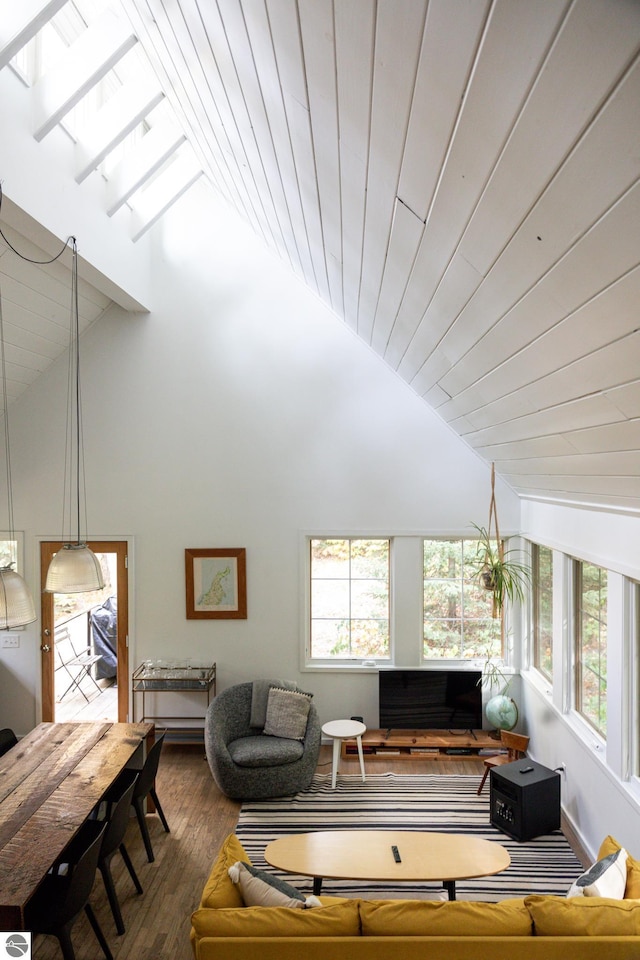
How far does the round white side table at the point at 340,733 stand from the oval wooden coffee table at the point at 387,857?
155cm

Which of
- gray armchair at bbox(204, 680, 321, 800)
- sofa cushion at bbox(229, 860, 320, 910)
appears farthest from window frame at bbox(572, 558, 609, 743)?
sofa cushion at bbox(229, 860, 320, 910)

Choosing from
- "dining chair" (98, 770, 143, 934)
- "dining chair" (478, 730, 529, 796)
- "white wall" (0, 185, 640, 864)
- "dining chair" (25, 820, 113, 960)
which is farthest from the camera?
"white wall" (0, 185, 640, 864)

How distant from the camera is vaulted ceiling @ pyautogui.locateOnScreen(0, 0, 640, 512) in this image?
1.00 meters

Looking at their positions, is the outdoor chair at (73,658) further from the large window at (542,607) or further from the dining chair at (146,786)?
the large window at (542,607)

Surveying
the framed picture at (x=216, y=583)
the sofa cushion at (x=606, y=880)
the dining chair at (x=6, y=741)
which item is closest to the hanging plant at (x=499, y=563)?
the framed picture at (x=216, y=583)

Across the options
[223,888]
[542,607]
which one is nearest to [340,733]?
[542,607]

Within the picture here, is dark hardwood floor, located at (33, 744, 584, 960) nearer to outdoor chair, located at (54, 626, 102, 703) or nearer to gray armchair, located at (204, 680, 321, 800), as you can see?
gray armchair, located at (204, 680, 321, 800)

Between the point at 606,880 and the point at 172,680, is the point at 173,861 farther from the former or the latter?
the point at 606,880

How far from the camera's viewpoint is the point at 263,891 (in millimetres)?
3111

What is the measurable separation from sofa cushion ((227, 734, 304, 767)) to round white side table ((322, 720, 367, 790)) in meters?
0.27

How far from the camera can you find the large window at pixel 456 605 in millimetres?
6641

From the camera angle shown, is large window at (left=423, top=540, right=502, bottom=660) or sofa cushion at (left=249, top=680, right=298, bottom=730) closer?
sofa cushion at (left=249, top=680, right=298, bottom=730)

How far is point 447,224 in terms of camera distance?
5.83 ft

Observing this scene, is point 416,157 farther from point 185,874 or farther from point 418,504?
point 418,504
